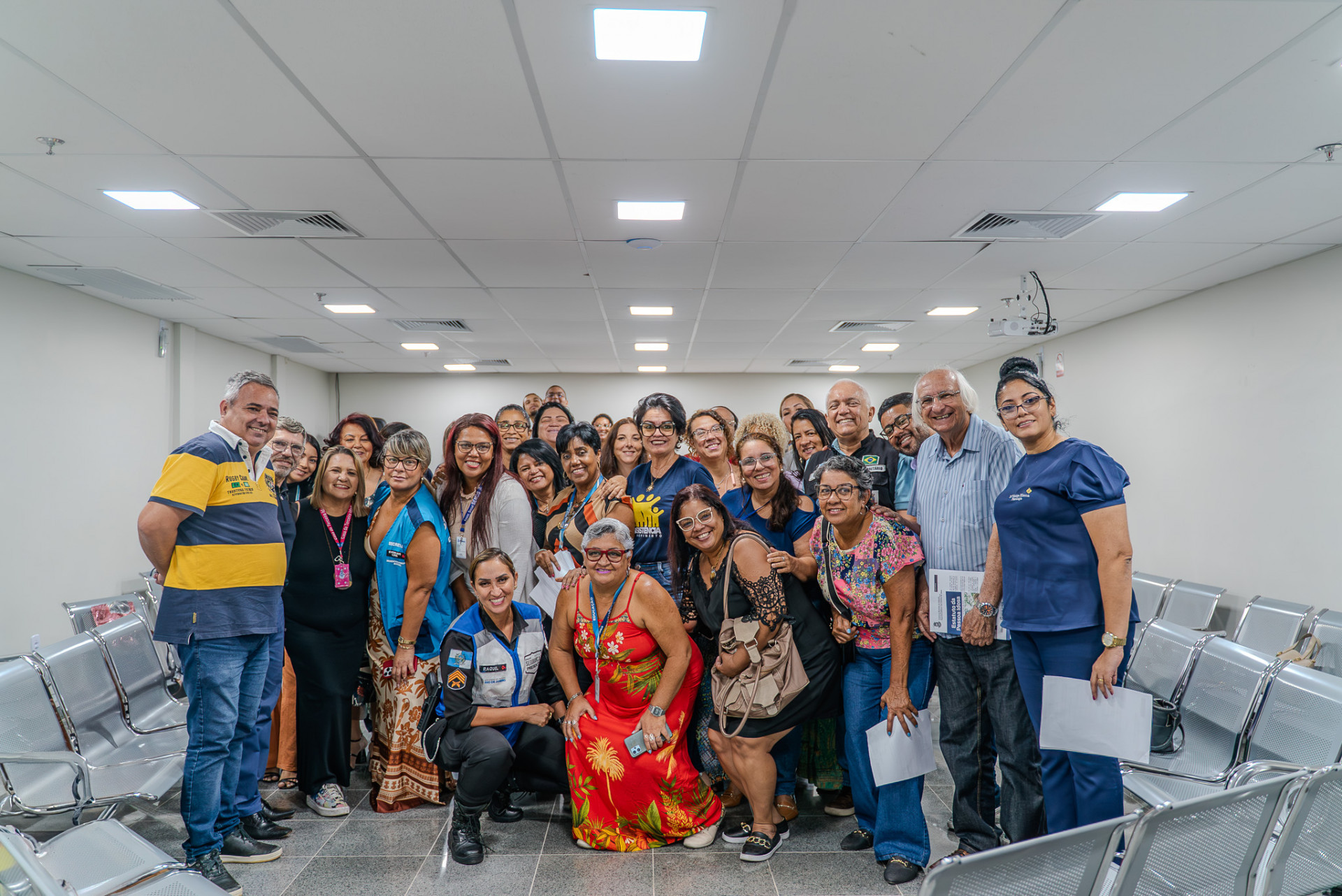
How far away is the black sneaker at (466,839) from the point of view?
2.65 metres

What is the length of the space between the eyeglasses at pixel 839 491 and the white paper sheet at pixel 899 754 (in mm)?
802

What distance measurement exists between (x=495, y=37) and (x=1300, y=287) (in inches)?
219

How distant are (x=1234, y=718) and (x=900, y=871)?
4.32 feet

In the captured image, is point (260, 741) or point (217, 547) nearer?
point (217, 547)

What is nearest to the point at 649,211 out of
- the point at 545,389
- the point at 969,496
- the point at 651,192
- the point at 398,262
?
the point at 651,192

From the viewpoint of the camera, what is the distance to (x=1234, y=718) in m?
2.54

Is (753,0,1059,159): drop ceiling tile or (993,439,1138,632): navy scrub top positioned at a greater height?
(753,0,1059,159): drop ceiling tile

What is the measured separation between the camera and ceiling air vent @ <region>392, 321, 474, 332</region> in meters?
6.99

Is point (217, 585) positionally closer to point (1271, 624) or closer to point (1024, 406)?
point (1024, 406)

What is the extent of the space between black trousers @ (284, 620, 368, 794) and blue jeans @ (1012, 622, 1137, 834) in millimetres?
2672

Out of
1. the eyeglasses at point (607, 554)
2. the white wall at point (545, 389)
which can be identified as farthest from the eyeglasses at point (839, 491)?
the white wall at point (545, 389)

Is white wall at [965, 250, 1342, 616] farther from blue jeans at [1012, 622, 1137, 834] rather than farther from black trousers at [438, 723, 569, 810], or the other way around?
black trousers at [438, 723, 569, 810]

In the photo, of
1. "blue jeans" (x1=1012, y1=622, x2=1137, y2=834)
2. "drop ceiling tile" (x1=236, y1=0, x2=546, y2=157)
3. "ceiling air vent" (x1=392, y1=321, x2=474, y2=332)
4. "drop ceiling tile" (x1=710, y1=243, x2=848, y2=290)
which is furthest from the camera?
"ceiling air vent" (x1=392, y1=321, x2=474, y2=332)

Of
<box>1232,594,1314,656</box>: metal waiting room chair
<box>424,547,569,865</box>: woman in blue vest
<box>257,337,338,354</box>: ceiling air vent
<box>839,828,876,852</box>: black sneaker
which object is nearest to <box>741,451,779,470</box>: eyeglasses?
<box>424,547,569,865</box>: woman in blue vest
